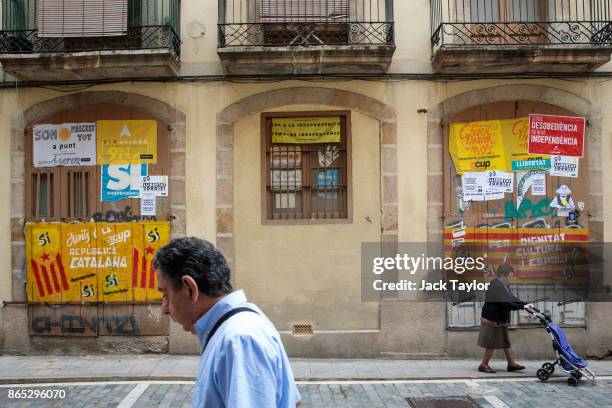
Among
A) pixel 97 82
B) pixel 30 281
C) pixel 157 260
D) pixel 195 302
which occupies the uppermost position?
pixel 97 82

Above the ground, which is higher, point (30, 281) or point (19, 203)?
point (19, 203)

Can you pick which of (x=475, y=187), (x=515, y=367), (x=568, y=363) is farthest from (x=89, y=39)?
(x=568, y=363)

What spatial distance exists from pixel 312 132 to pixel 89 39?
162 inches

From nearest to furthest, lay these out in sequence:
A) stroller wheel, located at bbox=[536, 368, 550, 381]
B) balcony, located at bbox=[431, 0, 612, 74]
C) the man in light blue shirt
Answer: the man in light blue shirt < stroller wheel, located at bbox=[536, 368, 550, 381] < balcony, located at bbox=[431, 0, 612, 74]

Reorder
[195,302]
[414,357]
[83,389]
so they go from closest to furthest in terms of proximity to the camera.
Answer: [195,302] < [83,389] < [414,357]

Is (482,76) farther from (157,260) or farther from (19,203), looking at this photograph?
(157,260)

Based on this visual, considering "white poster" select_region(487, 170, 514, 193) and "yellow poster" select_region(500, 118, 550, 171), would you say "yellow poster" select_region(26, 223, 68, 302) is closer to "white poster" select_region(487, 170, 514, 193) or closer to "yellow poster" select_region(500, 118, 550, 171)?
"white poster" select_region(487, 170, 514, 193)

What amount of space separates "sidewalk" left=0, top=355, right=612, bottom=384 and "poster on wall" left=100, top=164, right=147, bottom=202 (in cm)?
263

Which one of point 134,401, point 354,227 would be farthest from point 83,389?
point 354,227

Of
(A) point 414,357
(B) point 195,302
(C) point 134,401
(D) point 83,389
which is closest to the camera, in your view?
(B) point 195,302

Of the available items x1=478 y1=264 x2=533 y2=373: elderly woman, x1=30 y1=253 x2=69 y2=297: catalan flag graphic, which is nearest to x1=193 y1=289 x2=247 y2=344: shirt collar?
x1=478 y1=264 x2=533 y2=373: elderly woman

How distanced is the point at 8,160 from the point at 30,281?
6.72ft

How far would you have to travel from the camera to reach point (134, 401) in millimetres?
7625

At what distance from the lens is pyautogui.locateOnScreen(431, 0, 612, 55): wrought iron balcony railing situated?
10.0 meters
